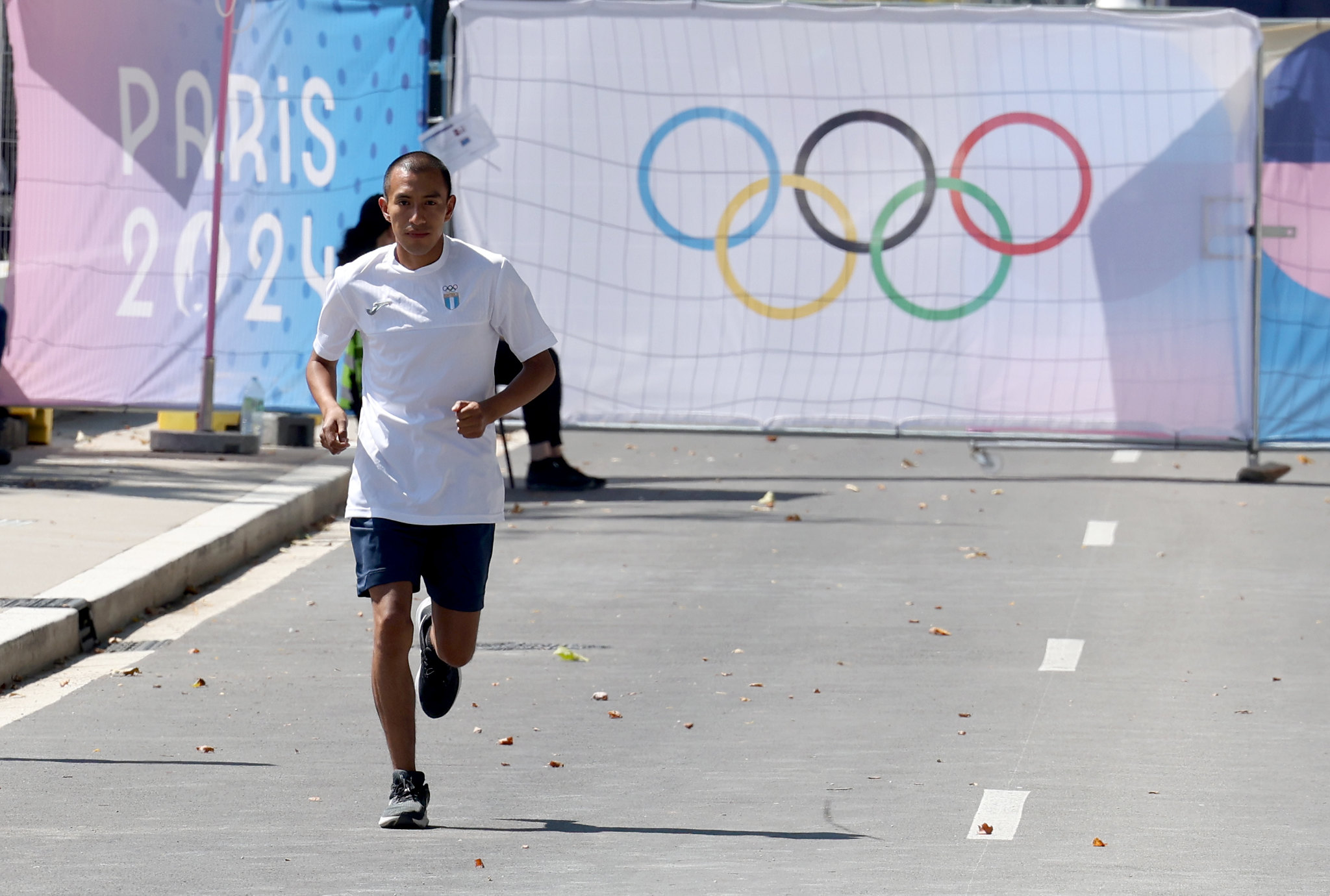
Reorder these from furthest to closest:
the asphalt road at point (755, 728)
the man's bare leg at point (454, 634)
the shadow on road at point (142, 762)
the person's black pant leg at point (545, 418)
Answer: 1. the person's black pant leg at point (545, 418)
2. the shadow on road at point (142, 762)
3. the man's bare leg at point (454, 634)
4. the asphalt road at point (755, 728)

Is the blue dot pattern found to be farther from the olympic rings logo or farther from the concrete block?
the olympic rings logo

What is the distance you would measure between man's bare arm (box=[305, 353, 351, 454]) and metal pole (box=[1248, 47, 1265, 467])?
8.86 meters

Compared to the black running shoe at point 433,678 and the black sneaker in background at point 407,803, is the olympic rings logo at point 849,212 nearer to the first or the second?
the black running shoe at point 433,678

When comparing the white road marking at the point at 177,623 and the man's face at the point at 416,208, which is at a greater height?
the man's face at the point at 416,208

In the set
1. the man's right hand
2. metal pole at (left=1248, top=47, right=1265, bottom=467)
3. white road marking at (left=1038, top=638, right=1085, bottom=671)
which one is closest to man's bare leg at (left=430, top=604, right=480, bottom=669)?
the man's right hand

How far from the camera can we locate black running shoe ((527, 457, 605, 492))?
44.9 feet

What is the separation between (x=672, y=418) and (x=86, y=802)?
8746mm

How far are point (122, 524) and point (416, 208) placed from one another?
18.0ft

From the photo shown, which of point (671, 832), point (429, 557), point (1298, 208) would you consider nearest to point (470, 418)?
point (429, 557)

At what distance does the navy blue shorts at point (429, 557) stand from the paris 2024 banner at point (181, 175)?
8478mm

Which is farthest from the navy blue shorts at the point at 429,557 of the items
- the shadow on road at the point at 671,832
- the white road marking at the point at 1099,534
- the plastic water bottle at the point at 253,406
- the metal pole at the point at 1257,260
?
the metal pole at the point at 1257,260

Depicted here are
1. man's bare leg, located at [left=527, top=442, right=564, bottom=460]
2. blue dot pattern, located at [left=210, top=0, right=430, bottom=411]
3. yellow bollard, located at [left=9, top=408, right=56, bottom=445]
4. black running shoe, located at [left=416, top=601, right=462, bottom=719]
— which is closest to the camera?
black running shoe, located at [left=416, top=601, right=462, bottom=719]

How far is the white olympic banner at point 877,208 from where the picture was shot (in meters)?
14.0

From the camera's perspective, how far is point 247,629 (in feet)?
29.9
